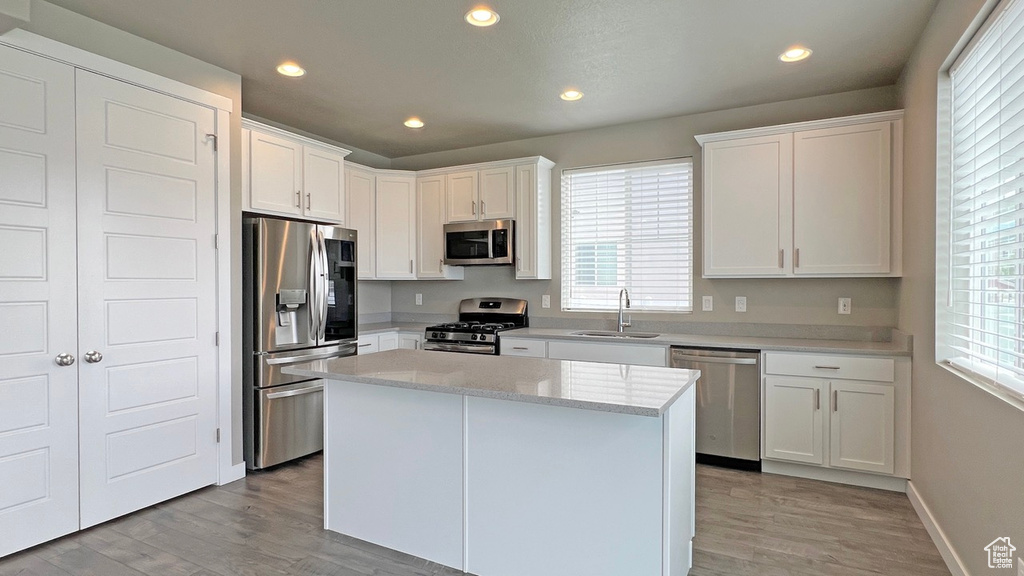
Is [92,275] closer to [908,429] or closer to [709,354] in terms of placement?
[709,354]

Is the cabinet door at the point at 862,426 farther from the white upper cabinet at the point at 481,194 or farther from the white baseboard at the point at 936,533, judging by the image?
the white upper cabinet at the point at 481,194

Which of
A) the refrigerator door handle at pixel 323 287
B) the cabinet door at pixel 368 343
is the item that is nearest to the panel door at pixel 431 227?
the cabinet door at pixel 368 343

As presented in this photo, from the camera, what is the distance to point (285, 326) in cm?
376

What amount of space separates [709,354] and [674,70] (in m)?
1.88

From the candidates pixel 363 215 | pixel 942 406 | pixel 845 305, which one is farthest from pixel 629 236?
pixel 942 406

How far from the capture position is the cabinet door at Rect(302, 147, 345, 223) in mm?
4129

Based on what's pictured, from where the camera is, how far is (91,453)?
2.78 meters

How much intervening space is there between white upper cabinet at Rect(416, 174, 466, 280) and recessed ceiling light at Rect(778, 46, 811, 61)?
294cm

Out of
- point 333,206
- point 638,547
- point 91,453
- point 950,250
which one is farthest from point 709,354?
point 91,453

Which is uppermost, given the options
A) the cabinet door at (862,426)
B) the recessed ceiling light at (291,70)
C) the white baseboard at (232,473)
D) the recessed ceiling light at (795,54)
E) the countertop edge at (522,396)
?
the recessed ceiling light at (291,70)

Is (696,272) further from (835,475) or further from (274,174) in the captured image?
(274,174)

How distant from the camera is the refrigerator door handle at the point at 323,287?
398 centimetres

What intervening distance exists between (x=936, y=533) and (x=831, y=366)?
104cm

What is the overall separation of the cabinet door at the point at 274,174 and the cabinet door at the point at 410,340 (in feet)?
4.96
